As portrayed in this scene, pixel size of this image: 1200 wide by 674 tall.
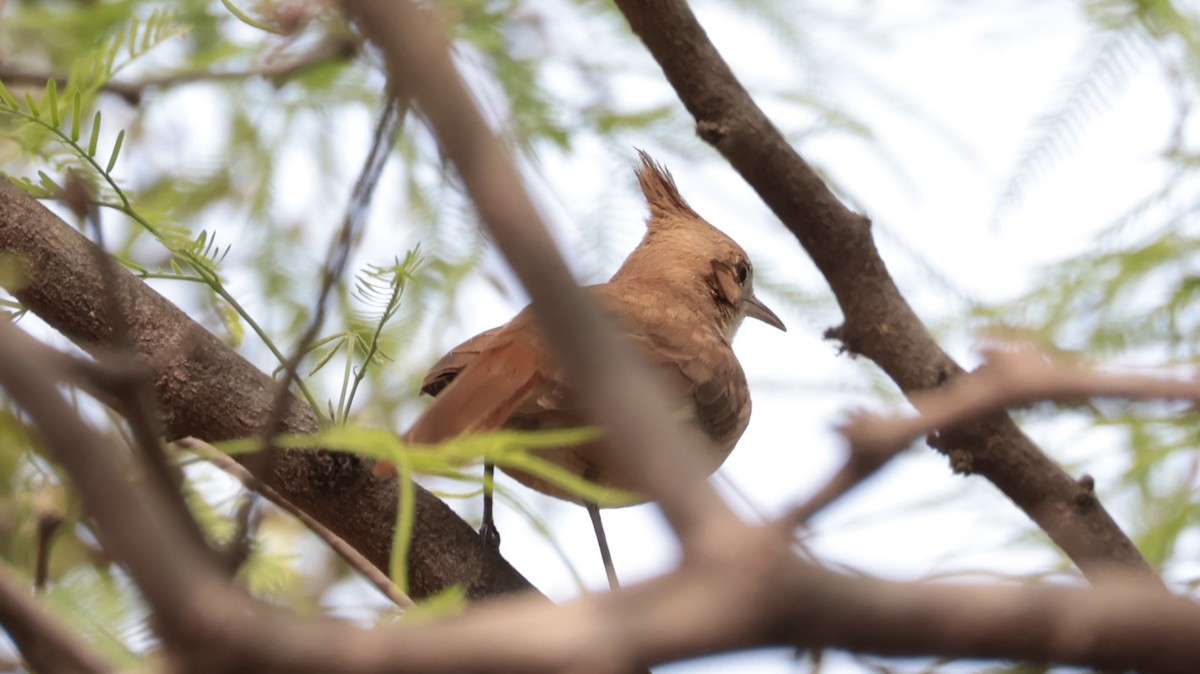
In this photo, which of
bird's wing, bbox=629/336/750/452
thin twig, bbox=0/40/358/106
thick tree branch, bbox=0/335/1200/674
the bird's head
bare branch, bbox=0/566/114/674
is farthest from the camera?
the bird's head

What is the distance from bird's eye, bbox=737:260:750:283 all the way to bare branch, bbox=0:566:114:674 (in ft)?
9.22

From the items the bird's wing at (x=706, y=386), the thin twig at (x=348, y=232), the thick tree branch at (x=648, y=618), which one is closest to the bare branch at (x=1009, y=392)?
the thick tree branch at (x=648, y=618)

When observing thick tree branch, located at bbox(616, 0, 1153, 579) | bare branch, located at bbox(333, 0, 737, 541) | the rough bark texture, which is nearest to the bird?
the rough bark texture

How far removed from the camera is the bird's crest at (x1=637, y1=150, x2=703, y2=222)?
3.48 metres

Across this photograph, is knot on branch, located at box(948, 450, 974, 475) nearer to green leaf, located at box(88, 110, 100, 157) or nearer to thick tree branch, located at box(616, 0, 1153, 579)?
thick tree branch, located at box(616, 0, 1153, 579)

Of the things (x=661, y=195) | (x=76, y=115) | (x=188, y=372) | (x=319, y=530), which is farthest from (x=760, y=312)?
(x=76, y=115)

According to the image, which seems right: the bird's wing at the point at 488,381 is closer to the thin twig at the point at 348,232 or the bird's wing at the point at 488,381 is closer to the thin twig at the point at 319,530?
the thin twig at the point at 319,530

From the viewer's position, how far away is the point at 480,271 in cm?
327

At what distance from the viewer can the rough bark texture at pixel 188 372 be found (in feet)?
6.57

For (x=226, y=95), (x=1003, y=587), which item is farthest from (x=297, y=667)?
(x=226, y=95)

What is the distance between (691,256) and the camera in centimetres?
348

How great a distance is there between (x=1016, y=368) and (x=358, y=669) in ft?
1.76

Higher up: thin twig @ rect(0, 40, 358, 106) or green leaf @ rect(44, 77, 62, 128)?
thin twig @ rect(0, 40, 358, 106)

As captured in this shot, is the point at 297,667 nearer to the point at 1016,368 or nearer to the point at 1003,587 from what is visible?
the point at 1003,587
